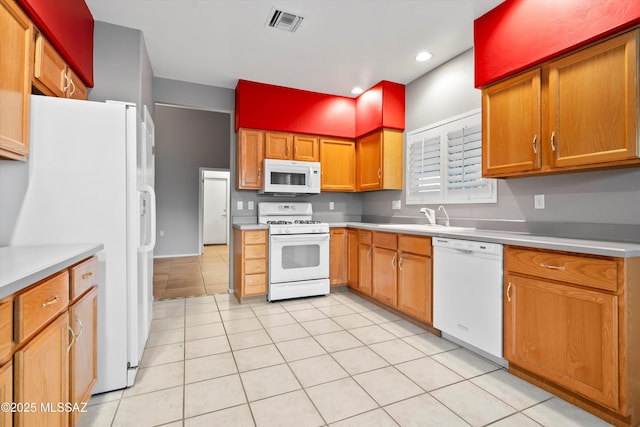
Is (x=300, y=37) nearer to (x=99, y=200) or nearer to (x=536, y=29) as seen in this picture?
(x=536, y=29)

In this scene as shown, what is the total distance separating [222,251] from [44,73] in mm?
6028

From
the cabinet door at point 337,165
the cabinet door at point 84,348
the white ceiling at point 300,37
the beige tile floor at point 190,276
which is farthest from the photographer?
the cabinet door at point 337,165

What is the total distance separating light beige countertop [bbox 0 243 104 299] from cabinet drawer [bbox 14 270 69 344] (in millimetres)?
39

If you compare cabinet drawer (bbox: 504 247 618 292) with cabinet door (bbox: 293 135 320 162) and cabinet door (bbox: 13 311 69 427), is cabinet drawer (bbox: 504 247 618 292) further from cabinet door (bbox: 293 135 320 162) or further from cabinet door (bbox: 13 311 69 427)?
cabinet door (bbox: 293 135 320 162)

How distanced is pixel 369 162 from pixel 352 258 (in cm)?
131

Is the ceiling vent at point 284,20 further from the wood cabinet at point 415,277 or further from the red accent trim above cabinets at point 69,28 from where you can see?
the wood cabinet at point 415,277

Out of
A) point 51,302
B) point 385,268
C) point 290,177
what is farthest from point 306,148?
point 51,302

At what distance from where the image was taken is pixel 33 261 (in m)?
1.19

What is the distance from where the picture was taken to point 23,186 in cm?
161

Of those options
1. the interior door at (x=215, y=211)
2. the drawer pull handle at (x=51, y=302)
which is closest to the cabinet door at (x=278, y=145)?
the drawer pull handle at (x=51, y=302)

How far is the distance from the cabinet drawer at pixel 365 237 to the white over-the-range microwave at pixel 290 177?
0.83 metres

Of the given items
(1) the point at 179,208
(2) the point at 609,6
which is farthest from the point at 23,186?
(1) the point at 179,208

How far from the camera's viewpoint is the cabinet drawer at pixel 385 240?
311cm

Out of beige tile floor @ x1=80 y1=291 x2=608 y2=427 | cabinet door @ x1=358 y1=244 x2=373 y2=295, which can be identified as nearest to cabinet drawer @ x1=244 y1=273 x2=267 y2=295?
beige tile floor @ x1=80 y1=291 x2=608 y2=427
